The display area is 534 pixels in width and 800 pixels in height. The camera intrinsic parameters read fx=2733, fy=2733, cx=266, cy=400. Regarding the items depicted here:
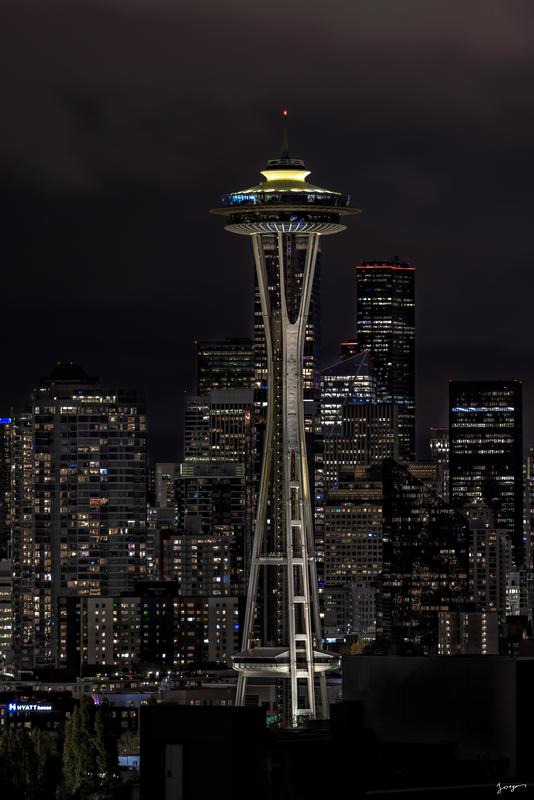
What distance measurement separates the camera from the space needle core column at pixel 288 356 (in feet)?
350

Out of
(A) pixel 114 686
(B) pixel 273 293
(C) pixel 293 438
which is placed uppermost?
(B) pixel 273 293

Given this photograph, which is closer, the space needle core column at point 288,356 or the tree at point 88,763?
the tree at point 88,763

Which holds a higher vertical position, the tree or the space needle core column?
the space needle core column

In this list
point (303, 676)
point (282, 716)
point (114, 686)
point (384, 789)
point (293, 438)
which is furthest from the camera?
point (114, 686)

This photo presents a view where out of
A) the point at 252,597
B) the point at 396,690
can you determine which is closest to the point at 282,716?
the point at 252,597

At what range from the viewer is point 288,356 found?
10719cm

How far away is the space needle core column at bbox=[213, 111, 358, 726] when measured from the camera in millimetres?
106750

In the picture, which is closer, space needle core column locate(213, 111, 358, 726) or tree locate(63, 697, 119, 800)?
tree locate(63, 697, 119, 800)

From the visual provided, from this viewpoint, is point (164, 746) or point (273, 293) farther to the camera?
point (273, 293)

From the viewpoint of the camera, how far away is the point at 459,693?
51531mm

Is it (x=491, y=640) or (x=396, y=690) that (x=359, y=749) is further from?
(x=491, y=640)

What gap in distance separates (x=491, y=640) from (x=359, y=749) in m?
132

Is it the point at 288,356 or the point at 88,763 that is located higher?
the point at 288,356

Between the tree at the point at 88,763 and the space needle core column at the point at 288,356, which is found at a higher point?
the space needle core column at the point at 288,356
